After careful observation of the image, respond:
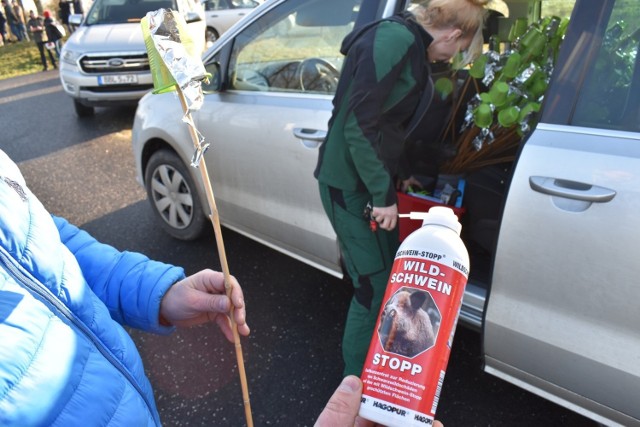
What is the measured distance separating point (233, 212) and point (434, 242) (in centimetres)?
228

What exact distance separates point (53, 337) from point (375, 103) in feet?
4.06

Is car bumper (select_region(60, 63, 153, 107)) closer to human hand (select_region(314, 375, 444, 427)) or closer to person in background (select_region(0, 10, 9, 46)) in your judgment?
human hand (select_region(314, 375, 444, 427))

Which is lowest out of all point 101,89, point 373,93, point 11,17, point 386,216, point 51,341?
point 11,17

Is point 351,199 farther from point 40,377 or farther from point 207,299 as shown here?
point 40,377

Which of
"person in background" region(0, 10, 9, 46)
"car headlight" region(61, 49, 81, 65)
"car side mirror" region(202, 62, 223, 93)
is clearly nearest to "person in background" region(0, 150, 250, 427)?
"car side mirror" region(202, 62, 223, 93)

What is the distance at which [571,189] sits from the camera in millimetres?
1615

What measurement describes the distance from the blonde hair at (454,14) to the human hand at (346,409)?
1400 mm

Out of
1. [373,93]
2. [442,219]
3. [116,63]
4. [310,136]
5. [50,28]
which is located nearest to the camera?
[442,219]

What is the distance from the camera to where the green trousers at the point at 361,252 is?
203 centimetres

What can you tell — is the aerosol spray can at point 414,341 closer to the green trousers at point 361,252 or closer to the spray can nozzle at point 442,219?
the spray can nozzle at point 442,219

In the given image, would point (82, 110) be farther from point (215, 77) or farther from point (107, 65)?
point (215, 77)

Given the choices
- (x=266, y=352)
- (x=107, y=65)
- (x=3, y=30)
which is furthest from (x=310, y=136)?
(x=3, y=30)

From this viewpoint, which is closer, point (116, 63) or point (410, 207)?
point (410, 207)

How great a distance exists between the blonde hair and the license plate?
5721 millimetres
